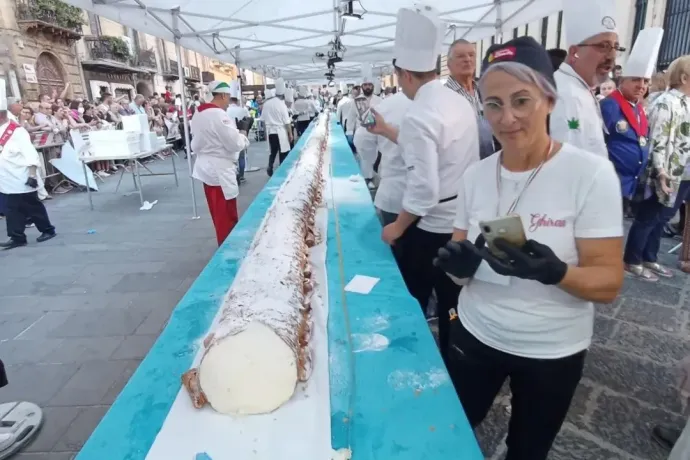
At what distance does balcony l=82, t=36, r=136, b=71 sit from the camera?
19.9 metres

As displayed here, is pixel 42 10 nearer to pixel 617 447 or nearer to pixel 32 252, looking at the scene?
pixel 32 252

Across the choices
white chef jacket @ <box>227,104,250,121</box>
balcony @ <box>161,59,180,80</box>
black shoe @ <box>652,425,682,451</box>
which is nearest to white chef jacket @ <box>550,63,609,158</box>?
black shoe @ <box>652,425,682,451</box>

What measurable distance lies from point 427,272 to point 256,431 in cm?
137

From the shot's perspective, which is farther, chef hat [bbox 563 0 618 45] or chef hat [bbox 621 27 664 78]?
chef hat [bbox 621 27 664 78]

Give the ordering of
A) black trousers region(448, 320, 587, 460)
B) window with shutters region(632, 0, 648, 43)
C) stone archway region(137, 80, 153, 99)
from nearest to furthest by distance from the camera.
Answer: black trousers region(448, 320, 587, 460) → window with shutters region(632, 0, 648, 43) → stone archway region(137, 80, 153, 99)

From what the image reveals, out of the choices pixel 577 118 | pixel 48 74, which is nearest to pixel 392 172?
pixel 577 118

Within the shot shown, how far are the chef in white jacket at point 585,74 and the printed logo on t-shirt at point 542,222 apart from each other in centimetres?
81

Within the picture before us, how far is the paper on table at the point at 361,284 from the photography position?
1800 mm

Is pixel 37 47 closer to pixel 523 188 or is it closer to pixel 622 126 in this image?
pixel 622 126

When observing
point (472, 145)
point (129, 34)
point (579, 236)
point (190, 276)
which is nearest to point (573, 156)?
point (579, 236)

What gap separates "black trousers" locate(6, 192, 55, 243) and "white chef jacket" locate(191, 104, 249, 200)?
2341 mm

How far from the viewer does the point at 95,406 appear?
229 cm

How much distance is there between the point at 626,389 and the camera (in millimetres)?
2184

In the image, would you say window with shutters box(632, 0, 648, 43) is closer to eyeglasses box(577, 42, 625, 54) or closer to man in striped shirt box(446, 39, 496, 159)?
man in striped shirt box(446, 39, 496, 159)
